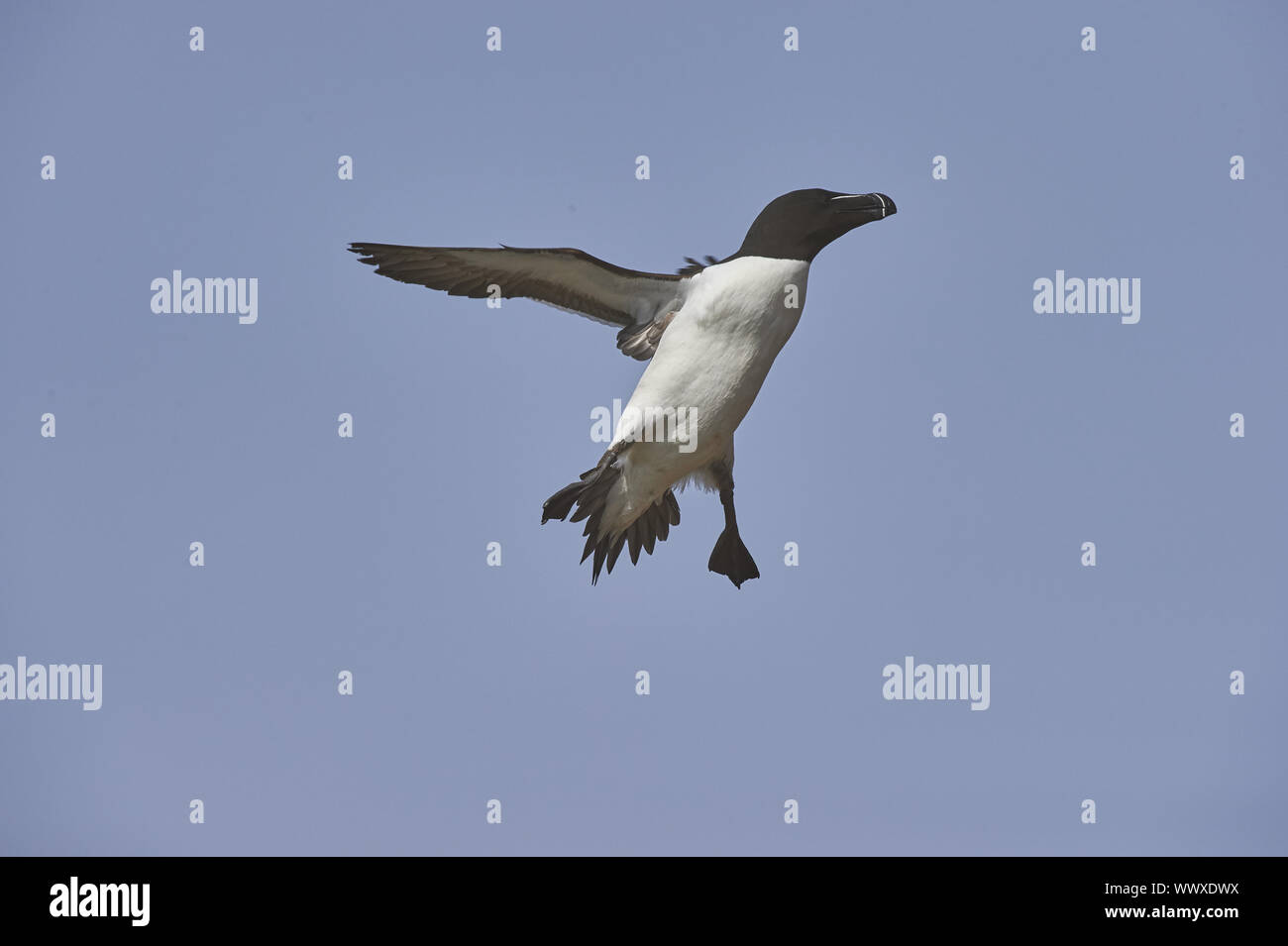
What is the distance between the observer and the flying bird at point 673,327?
13.7 m

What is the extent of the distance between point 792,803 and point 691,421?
3.31 meters

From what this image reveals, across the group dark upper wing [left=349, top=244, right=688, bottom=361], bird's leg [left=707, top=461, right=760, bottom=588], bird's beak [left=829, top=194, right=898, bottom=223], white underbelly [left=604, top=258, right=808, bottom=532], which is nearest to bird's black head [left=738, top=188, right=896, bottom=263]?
bird's beak [left=829, top=194, right=898, bottom=223]

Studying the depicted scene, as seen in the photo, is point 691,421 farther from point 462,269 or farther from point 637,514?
point 462,269

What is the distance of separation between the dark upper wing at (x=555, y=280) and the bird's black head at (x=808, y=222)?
1.13 meters

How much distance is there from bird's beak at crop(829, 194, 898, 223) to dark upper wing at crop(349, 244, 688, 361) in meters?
1.65

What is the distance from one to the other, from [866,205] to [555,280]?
2.97 metres

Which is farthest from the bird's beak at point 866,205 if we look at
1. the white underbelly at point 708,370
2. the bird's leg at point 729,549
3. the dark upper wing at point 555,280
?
the bird's leg at point 729,549

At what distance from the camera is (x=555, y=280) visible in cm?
1517

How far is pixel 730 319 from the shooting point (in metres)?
13.8

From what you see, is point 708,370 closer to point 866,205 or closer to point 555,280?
point 866,205

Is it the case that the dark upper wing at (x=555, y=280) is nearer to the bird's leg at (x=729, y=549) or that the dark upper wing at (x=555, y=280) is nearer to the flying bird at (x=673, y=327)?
the flying bird at (x=673, y=327)

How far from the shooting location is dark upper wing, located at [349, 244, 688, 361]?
1461 centimetres

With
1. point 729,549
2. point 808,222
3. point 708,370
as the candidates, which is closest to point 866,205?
point 808,222
